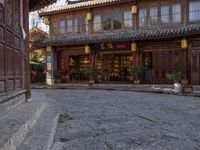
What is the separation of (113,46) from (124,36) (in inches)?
66.8

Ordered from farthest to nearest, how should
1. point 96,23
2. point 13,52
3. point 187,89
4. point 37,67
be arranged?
point 37,67
point 96,23
point 187,89
point 13,52

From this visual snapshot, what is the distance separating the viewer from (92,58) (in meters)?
24.3

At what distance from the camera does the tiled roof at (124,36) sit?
19.9 metres

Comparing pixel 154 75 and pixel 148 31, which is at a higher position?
pixel 148 31

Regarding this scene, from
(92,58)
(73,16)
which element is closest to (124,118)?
(92,58)

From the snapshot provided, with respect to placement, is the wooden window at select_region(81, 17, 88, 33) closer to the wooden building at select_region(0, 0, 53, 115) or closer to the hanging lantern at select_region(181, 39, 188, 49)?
the hanging lantern at select_region(181, 39, 188, 49)

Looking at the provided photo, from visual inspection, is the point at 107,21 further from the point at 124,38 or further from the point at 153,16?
the point at 153,16

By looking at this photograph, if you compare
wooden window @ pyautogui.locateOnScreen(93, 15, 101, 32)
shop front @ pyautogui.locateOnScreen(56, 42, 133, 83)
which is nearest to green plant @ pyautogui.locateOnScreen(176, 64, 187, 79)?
shop front @ pyautogui.locateOnScreen(56, 42, 133, 83)

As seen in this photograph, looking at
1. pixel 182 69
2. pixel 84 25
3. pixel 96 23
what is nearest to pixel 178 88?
pixel 182 69

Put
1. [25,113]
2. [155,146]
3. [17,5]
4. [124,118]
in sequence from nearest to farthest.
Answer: [155,146], [25,113], [124,118], [17,5]

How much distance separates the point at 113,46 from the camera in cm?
2334

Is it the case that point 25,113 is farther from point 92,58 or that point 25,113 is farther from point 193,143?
point 92,58

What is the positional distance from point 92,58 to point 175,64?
615 cm

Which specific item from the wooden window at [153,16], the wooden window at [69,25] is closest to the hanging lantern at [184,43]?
the wooden window at [153,16]
